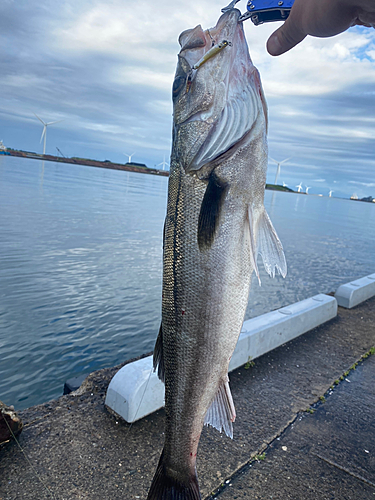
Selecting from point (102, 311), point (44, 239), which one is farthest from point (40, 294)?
point (44, 239)

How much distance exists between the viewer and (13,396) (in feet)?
20.9

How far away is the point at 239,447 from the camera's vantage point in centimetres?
374

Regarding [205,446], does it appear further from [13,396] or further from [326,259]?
[326,259]

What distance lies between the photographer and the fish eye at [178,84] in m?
2.26

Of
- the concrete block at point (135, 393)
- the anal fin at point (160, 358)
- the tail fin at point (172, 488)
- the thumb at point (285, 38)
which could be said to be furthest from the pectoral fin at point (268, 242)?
the concrete block at point (135, 393)

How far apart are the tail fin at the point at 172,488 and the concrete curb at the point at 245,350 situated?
5.18ft

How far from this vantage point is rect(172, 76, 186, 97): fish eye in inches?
88.8

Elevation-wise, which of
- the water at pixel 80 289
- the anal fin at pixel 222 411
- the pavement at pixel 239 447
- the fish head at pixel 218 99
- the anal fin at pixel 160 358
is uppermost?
the fish head at pixel 218 99

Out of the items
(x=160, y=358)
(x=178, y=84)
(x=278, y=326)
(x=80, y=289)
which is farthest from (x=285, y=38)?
(x=80, y=289)

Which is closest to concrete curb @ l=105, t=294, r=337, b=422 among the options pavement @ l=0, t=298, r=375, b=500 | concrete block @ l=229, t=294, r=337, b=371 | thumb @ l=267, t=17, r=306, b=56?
concrete block @ l=229, t=294, r=337, b=371

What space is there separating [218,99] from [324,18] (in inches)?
27.7

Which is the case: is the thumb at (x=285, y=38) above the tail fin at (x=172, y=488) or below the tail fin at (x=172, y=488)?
above

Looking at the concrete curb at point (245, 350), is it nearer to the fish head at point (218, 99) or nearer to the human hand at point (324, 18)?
the fish head at point (218, 99)

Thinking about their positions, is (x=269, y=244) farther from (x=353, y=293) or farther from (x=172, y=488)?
(x=353, y=293)
